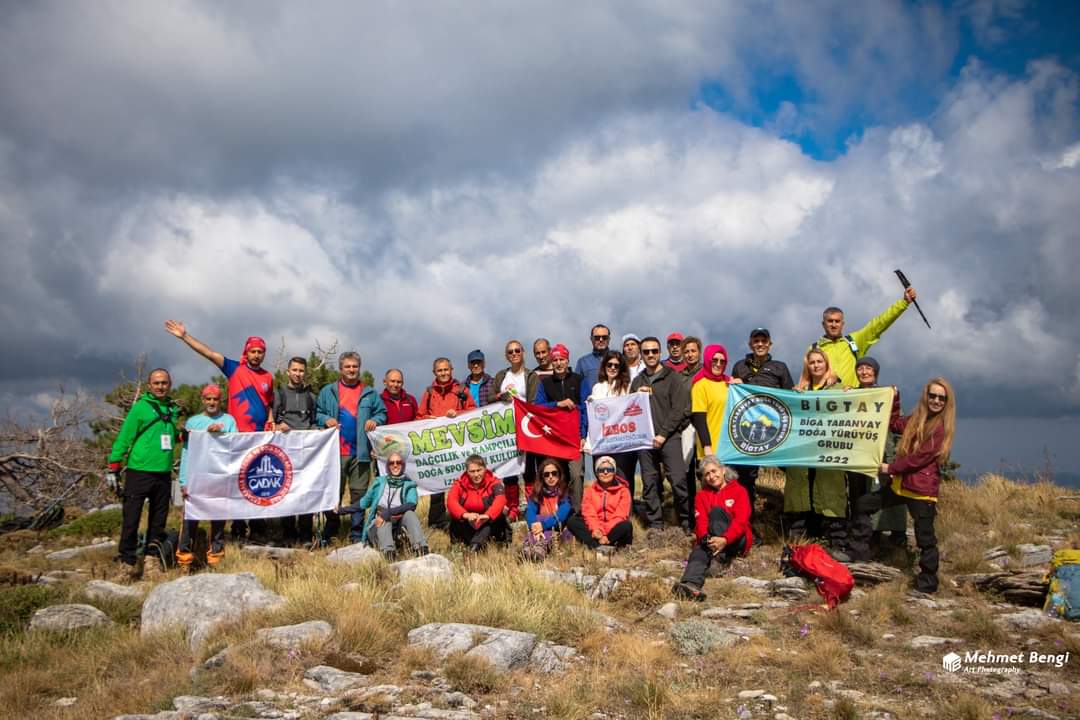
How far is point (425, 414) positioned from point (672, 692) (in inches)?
270

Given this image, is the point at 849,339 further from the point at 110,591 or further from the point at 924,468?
the point at 110,591

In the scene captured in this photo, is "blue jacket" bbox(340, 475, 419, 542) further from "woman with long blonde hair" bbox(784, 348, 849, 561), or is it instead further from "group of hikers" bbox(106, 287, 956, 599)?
"woman with long blonde hair" bbox(784, 348, 849, 561)

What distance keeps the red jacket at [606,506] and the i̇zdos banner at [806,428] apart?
1.51m

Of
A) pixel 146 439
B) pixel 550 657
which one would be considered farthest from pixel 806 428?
pixel 146 439

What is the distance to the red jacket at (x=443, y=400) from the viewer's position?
1146cm

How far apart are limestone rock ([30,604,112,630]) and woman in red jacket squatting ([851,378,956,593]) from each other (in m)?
9.04

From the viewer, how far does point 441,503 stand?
11734 millimetres

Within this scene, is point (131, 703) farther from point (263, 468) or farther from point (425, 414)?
point (425, 414)

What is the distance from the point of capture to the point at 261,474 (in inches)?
414

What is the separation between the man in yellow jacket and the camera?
9.99 metres

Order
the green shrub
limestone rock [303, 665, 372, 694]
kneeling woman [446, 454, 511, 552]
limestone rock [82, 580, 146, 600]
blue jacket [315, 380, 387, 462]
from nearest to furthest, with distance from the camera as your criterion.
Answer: limestone rock [303, 665, 372, 694], the green shrub, limestone rock [82, 580, 146, 600], kneeling woman [446, 454, 511, 552], blue jacket [315, 380, 387, 462]

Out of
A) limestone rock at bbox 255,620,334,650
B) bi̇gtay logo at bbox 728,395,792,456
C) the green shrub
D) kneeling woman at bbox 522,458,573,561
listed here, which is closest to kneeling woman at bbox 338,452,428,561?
kneeling woman at bbox 522,458,573,561

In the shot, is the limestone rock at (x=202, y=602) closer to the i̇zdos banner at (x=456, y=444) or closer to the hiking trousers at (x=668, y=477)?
the i̇zdos banner at (x=456, y=444)

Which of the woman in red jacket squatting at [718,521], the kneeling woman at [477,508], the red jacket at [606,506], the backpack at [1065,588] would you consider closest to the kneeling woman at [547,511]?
the red jacket at [606,506]
